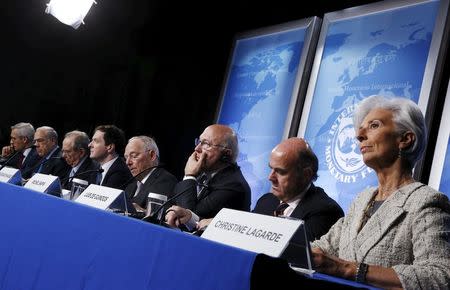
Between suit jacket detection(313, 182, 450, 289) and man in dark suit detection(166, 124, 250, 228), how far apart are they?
53.3 inches

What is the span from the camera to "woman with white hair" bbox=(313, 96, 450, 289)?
1.44 m

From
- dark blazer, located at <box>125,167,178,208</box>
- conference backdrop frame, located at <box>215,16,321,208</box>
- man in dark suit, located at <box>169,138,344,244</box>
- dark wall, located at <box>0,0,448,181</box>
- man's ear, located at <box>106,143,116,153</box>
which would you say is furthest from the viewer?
dark wall, located at <box>0,0,448,181</box>

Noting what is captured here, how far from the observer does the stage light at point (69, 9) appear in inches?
199

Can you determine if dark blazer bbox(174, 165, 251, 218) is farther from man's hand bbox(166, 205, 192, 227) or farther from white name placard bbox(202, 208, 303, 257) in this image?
white name placard bbox(202, 208, 303, 257)

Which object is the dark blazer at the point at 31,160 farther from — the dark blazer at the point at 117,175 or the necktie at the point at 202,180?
the necktie at the point at 202,180

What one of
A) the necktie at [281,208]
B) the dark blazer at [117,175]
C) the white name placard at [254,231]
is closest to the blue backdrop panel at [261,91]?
the dark blazer at [117,175]

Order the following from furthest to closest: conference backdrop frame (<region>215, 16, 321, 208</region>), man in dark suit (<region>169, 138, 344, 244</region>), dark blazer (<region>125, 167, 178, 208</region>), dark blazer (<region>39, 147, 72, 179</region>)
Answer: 1. conference backdrop frame (<region>215, 16, 321, 208</region>)
2. dark blazer (<region>39, 147, 72, 179</region>)
3. dark blazer (<region>125, 167, 178, 208</region>)
4. man in dark suit (<region>169, 138, 344, 244</region>)

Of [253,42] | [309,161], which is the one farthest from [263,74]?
[309,161]

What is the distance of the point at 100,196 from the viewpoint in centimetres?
234

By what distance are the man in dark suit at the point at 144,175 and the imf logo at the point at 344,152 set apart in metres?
1.46

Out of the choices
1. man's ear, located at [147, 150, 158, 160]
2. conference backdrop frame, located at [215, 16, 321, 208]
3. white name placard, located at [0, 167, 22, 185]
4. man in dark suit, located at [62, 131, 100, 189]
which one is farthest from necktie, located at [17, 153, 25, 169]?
white name placard, located at [0, 167, 22, 185]

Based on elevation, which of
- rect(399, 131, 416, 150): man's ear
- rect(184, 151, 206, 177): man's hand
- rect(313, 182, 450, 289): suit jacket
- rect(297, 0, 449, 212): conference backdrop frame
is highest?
rect(297, 0, 449, 212): conference backdrop frame

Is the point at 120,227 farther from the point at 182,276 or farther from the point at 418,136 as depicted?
the point at 418,136

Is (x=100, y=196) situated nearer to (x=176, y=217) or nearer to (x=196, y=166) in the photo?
(x=176, y=217)
